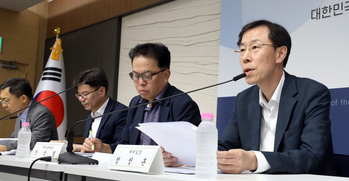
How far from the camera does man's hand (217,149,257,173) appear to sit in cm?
102

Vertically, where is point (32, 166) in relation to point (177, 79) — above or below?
below

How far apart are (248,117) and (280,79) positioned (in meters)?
0.24

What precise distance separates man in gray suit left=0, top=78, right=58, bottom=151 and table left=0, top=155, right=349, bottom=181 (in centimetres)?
93

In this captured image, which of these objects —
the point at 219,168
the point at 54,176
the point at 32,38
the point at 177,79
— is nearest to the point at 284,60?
the point at 219,168

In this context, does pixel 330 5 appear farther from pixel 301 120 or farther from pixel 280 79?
pixel 301 120

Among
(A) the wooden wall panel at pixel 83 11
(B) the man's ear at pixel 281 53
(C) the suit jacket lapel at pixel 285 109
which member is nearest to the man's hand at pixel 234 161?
(C) the suit jacket lapel at pixel 285 109

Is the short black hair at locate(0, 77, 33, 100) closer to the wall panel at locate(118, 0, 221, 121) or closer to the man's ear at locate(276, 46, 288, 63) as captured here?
the wall panel at locate(118, 0, 221, 121)

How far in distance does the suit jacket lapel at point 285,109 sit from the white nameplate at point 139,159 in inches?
24.2

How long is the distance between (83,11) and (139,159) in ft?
13.8

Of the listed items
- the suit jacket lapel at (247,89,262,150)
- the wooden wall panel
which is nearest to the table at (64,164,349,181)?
the suit jacket lapel at (247,89,262,150)

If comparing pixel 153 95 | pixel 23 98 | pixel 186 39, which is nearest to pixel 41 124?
pixel 23 98

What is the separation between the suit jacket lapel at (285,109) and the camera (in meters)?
1.37

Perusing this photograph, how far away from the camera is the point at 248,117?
1544 mm

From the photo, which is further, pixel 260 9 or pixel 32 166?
pixel 260 9
